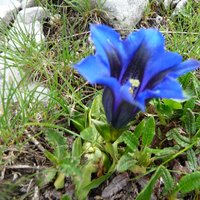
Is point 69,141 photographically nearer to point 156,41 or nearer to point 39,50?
point 39,50

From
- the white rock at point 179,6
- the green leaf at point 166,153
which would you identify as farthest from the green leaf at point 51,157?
the white rock at point 179,6

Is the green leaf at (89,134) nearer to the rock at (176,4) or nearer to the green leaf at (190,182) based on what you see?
the green leaf at (190,182)

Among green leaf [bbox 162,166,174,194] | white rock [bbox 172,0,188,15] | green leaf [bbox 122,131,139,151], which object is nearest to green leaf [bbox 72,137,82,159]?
green leaf [bbox 122,131,139,151]

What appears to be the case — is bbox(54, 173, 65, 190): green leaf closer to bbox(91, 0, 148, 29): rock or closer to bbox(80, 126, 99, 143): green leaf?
bbox(80, 126, 99, 143): green leaf

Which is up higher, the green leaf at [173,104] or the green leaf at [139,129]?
the green leaf at [173,104]

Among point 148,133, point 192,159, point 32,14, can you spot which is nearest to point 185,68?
point 148,133

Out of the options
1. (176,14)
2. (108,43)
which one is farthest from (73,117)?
(176,14)
